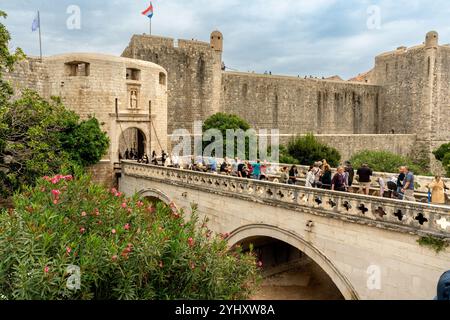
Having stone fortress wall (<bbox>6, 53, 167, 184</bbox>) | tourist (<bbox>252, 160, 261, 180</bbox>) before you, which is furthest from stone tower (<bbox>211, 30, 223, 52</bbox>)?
tourist (<bbox>252, 160, 261, 180</bbox>)

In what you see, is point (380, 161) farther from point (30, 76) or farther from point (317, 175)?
point (30, 76)

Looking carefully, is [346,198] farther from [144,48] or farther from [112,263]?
[144,48]

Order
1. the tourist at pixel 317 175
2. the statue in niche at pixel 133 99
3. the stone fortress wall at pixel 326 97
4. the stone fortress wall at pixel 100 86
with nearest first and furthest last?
the tourist at pixel 317 175, the stone fortress wall at pixel 100 86, the statue in niche at pixel 133 99, the stone fortress wall at pixel 326 97

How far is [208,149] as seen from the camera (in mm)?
25781

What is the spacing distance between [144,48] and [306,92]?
53.9 feet

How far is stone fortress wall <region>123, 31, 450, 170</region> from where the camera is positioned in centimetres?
2977

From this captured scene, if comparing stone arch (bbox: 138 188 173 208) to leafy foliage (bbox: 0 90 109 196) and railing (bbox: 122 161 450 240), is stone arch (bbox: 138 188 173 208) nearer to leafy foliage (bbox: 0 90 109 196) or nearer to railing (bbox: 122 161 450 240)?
railing (bbox: 122 161 450 240)

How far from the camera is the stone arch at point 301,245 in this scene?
9844 mm

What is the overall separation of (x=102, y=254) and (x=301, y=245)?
6.77m

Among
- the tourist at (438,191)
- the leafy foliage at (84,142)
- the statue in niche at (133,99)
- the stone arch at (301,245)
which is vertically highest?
the statue in niche at (133,99)

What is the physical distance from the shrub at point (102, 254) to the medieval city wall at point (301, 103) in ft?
85.3

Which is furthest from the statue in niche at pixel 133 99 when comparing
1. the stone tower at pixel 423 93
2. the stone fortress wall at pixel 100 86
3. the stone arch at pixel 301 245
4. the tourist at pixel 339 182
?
the stone tower at pixel 423 93

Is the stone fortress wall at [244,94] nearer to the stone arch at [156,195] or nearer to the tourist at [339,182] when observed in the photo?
the stone arch at [156,195]

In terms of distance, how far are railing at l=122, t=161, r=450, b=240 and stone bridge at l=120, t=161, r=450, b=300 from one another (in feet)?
0.05
